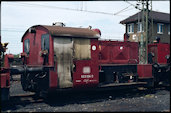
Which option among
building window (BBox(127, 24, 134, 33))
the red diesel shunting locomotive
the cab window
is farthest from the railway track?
building window (BBox(127, 24, 134, 33))

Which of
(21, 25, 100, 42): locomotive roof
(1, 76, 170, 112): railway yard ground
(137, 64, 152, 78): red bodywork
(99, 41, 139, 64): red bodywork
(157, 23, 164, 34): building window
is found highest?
(157, 23, 164, 34): building window

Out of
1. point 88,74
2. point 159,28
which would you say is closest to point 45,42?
point 88,74

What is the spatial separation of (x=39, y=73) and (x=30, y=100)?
1.34 meters

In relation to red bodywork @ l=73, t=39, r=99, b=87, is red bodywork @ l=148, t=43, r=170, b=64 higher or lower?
higher

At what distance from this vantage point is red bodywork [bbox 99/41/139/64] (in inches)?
443

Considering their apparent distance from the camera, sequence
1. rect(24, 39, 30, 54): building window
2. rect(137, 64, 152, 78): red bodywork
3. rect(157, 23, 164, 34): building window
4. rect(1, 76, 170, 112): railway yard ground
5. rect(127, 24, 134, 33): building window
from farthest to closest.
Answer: rect(127, 24, 134, 33): building window, rect(157, 23, 164, 34): building window, rect(137, 64, 152, 78): red bodywork, rect(24, 39, 30, 54): building window, rect(1, 76, 170, 112): railway yard ground

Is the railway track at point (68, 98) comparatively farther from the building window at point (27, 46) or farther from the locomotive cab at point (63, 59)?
the building window at point (27, 46)

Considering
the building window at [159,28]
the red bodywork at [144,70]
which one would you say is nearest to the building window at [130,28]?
the building window at [159,28]

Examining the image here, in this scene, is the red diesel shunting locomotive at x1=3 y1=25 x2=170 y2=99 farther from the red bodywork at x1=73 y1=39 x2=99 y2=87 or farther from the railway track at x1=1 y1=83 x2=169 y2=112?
the railway track at x1=1 y1=83 x2=169 y2=112

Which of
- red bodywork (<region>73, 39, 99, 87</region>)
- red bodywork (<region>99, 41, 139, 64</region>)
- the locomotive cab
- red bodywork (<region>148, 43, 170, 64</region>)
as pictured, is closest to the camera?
the locomotive cab

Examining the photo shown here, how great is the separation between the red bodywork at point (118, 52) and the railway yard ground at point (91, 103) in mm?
1836

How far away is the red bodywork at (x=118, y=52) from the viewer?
36.9 ft

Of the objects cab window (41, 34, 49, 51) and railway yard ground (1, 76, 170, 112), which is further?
cab window (41, 34, 49, 51)

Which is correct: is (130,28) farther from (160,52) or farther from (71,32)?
(71,32)
